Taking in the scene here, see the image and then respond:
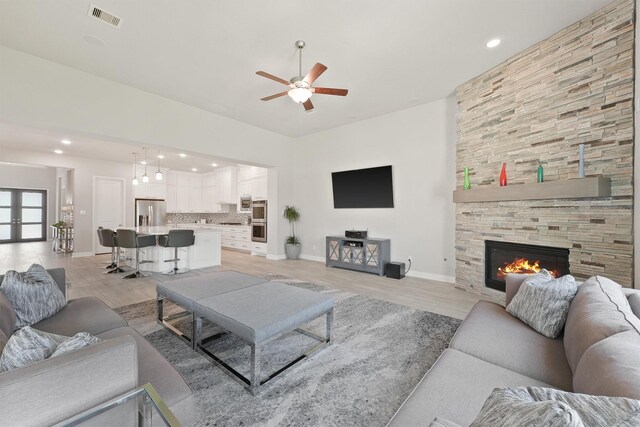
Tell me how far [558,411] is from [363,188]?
5.09m

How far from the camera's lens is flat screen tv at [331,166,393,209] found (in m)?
5.25

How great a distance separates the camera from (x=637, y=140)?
2.41 meters

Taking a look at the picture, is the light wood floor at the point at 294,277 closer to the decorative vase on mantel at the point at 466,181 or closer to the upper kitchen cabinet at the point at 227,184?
the decorative vase on mantel at the point at 466,181

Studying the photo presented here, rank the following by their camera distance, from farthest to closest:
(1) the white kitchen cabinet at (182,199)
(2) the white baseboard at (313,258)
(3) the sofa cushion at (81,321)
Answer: (1) the white kitchen cabinet at (182,199) < (2) the white baseboard at (313,258) < (3) the sofa cushion at (81,321)

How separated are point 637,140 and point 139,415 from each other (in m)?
4.13

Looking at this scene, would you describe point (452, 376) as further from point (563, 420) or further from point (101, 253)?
point (101, 253)

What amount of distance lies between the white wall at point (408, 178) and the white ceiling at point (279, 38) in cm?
78

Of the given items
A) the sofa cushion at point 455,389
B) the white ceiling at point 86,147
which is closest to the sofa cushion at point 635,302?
the sofa cushion at point 455,389

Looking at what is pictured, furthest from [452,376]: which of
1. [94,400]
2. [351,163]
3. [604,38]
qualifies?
[351,163]

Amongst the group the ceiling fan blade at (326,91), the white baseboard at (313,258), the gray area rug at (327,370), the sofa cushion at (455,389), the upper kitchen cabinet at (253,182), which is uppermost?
the ceiling fan blade at (326,91)

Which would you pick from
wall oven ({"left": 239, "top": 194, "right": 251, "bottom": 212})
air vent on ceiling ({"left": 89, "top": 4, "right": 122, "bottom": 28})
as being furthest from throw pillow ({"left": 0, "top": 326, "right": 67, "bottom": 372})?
wall oven ({"left": 239, "top": 194, "right": 251, "bottom": 212})

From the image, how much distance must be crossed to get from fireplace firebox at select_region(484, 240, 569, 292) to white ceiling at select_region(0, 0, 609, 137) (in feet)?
8.09

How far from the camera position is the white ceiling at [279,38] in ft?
8.35

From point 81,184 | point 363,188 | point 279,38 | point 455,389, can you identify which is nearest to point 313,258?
point 363,188
